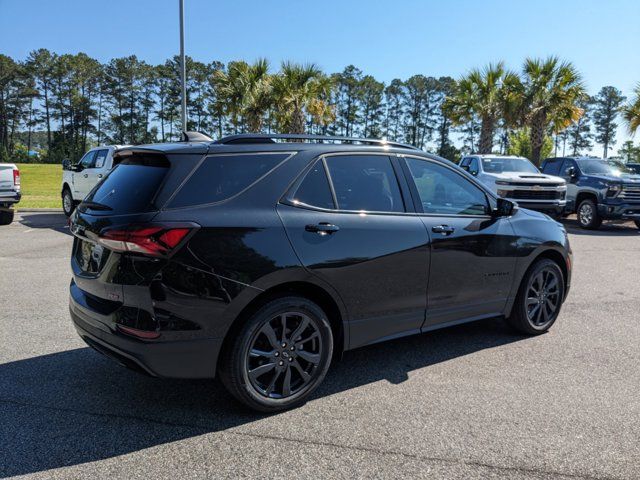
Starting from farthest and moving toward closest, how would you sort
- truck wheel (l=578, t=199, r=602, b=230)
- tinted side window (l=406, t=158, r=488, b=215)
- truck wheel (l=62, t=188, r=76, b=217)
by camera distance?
truck wheel (l=62, t=188, r=76, b=217) < truck wheel (l=578, t=199, r=602, b=230) < tinted side window (l=406, t=158, r=488, b=215)

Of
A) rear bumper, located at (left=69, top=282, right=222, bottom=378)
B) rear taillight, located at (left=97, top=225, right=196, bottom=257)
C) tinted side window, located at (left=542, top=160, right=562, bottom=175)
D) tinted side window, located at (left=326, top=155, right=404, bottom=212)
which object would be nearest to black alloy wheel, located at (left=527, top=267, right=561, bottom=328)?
tinted side window, located at (left=326, top=155, right=404, bottom=212)

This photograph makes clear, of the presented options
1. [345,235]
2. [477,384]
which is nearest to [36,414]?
[345,235]

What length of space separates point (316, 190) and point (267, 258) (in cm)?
67

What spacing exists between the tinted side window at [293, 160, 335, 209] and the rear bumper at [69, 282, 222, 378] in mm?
1092

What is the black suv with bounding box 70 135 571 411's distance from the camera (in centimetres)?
304

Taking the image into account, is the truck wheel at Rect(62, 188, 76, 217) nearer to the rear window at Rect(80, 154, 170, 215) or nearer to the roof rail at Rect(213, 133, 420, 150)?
the rear window at Rect(80, 154, 170, 215)

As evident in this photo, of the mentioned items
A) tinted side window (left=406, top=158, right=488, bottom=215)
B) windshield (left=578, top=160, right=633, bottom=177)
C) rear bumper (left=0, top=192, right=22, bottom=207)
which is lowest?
rear bumper (left=0, top=192, right=22, bottom=207)

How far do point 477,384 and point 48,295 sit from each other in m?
5.04

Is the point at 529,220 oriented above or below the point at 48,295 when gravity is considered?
above

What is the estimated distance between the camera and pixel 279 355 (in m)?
3.40

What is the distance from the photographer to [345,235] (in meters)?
3.61

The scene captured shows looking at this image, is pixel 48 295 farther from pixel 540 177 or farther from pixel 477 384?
pixel 540 177

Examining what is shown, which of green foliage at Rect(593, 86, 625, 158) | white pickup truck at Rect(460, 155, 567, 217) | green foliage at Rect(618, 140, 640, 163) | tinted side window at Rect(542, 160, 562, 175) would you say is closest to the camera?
white pickup truck at Rect(460, 155, 567, 217)

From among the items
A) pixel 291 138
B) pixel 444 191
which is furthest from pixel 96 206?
pixel 444 191
